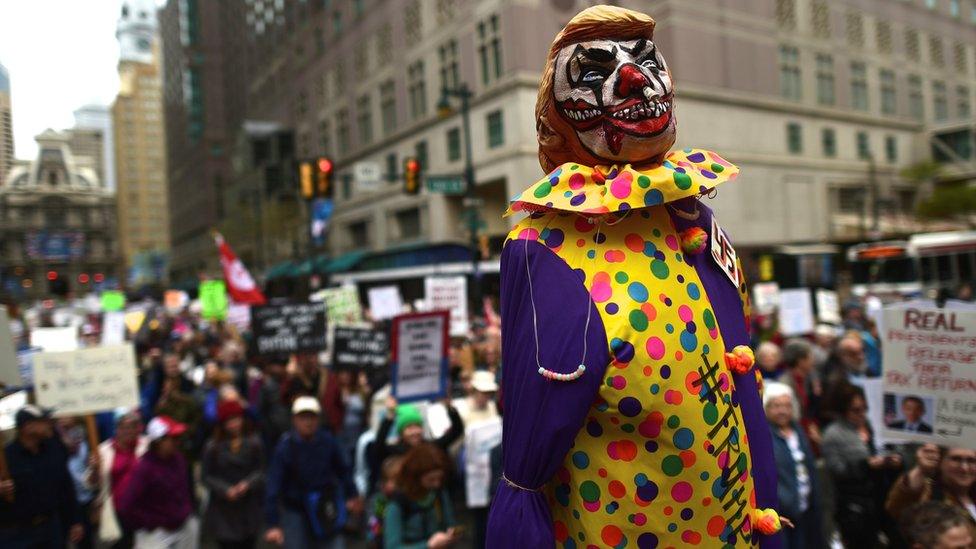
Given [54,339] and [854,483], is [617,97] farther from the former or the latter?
[54,339]

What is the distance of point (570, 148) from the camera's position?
2129mm

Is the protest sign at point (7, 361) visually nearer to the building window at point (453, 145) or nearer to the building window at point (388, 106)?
the building window at point (453, 145)

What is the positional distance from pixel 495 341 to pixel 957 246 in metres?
19.0

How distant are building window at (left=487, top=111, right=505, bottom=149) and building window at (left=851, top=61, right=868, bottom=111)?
20338mm

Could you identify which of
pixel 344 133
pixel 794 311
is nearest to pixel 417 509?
pixel 794 311

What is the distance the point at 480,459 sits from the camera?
5344mm

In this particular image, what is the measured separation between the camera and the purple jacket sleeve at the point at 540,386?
70.4 inches

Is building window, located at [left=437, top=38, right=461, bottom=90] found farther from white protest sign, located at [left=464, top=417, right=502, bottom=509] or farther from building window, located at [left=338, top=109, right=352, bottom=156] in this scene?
white protest sign, located at [left=464, top=417, right=502, bottom=509]

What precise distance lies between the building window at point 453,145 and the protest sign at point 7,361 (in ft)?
87.0

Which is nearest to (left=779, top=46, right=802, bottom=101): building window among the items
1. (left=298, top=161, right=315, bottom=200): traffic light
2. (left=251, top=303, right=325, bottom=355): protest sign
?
(left=298, top=161, right=315, bottom=200): traffic light

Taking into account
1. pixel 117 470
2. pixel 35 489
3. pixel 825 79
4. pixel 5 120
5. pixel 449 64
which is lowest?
pixel 117 470

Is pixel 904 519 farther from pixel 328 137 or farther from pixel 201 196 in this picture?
pixel 201 196

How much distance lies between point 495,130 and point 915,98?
26.5 m

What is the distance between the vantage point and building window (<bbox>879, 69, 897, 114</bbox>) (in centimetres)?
3750
